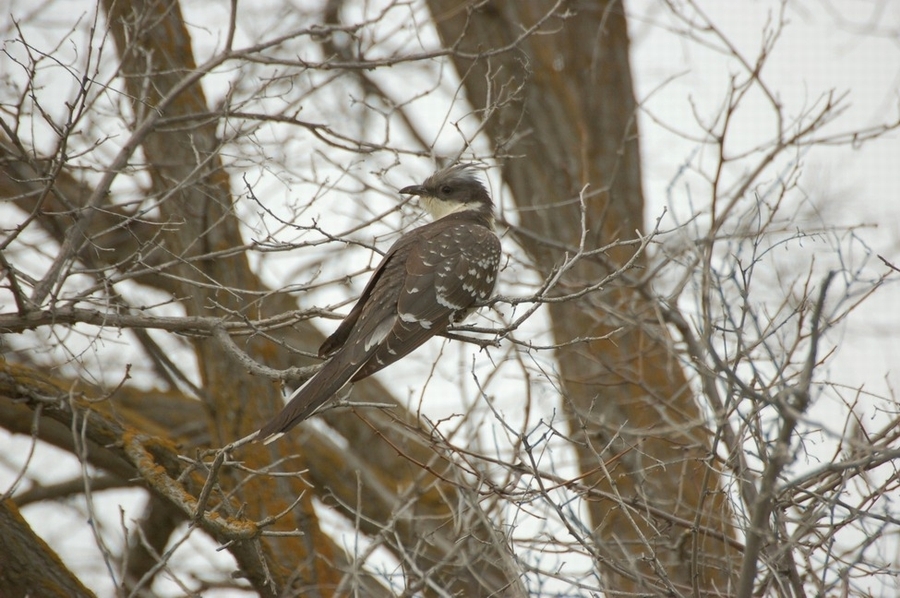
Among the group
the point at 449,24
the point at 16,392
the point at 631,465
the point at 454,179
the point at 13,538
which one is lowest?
the point at 13,538

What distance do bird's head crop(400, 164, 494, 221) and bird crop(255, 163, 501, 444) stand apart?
57mm

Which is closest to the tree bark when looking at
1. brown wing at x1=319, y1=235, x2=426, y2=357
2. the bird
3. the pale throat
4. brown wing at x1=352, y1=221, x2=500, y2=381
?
the bird

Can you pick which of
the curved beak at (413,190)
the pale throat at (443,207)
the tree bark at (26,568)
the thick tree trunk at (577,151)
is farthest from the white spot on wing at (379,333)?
the thick tree trunk at (577,151)

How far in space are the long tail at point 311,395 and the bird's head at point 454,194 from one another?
2054mm

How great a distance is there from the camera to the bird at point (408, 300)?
4465 mm

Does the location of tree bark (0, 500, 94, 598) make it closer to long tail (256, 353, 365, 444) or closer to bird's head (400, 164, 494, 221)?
long tail (256, 353, 365, 444)

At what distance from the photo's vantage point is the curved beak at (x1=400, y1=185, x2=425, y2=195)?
19.9ft

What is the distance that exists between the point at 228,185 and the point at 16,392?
2.20 metres

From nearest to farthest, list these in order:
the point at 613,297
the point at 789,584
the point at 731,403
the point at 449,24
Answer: the point at 731,403 → the point at 789,584 → the point at 613,297 → the point at 449,24

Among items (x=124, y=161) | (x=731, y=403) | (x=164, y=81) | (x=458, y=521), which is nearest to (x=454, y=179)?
(x=164, y=81)

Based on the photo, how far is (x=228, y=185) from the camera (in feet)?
20.4

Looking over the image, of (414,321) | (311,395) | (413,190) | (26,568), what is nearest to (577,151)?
(413,190)

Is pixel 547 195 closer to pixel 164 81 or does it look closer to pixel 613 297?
pixel 613 297

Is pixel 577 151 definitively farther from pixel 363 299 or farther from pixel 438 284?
pixel 363 299
